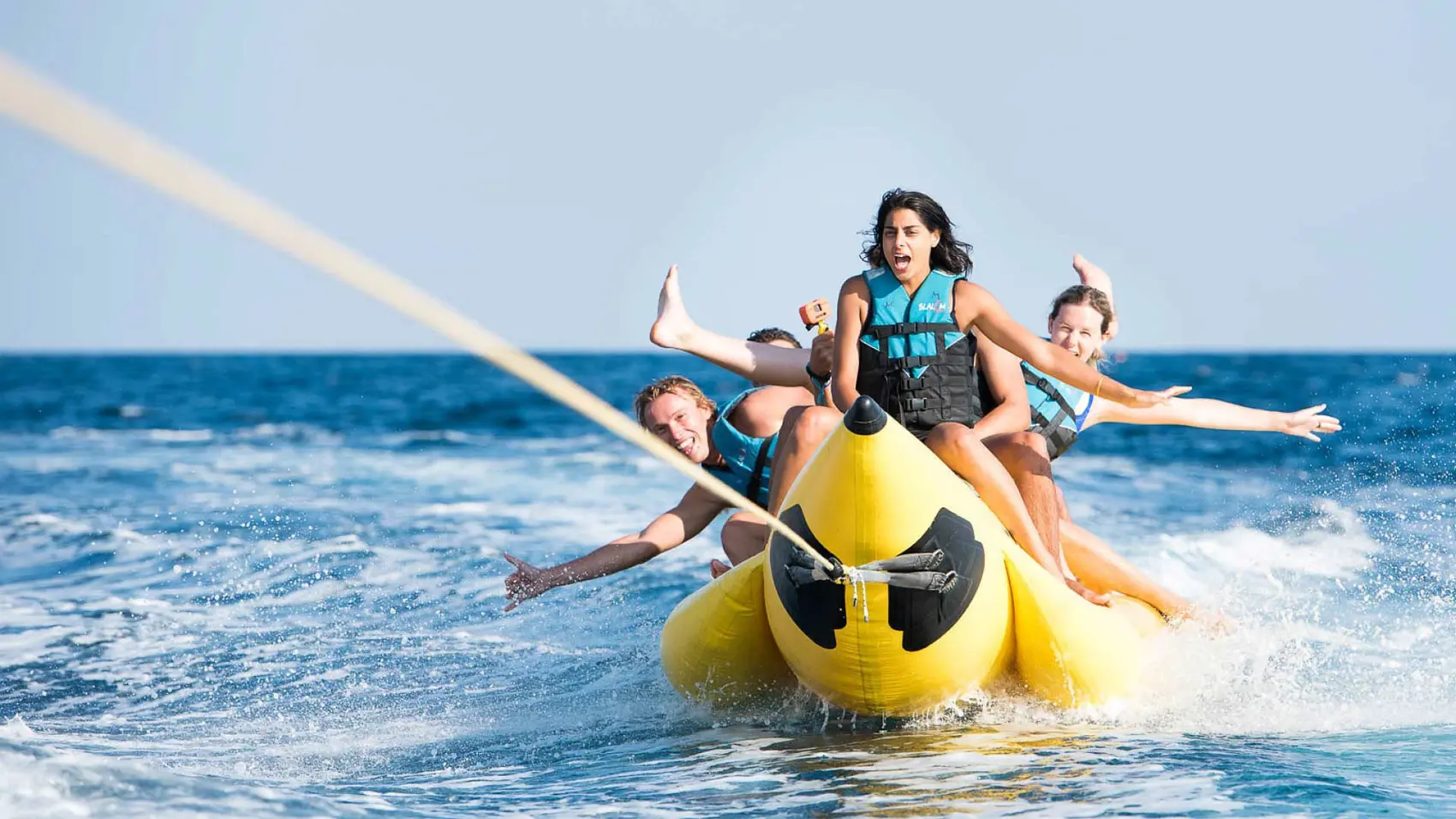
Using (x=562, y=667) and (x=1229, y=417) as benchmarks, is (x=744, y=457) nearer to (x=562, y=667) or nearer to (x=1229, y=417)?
(x=562, y=667)

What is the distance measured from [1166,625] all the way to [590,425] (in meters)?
15.0

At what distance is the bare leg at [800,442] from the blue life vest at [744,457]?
1.42 ft

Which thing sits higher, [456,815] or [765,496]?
[765,496]

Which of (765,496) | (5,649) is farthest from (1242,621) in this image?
(5,649)

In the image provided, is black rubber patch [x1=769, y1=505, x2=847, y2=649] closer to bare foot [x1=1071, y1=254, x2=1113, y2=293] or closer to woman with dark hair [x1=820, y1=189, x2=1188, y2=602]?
woman with dark hair [x1=820, y1=189, x2=1188, y2=602]

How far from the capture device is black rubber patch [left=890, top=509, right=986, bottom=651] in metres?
3.74

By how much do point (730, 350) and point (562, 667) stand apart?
1.45 metres

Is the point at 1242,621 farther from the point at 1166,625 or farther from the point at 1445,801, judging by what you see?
the point at 1445,801

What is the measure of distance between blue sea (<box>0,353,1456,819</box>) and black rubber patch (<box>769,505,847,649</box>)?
0.36m

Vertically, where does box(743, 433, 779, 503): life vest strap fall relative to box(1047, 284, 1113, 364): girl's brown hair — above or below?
below

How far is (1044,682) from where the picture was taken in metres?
4.09

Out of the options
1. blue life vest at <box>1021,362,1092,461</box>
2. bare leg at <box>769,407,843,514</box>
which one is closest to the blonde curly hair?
bare leg at <box>769,407,843,514</box>

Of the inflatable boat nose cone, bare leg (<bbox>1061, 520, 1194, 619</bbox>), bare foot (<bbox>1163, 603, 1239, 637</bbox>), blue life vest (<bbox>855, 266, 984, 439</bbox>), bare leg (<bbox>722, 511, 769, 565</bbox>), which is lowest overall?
bare foot (<bbox>1163, 603, 1239, 637</bbox>)

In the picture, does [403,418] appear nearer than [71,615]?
No
